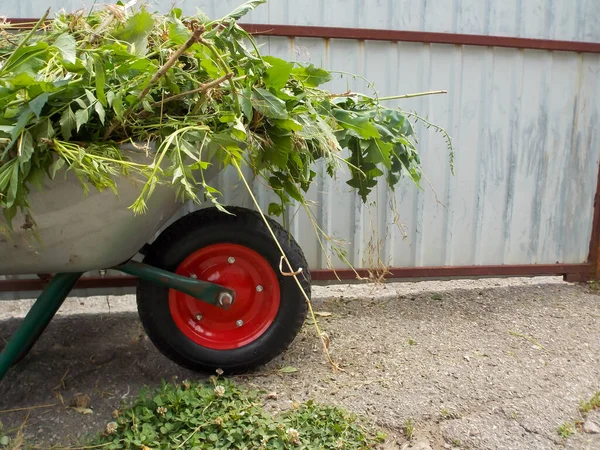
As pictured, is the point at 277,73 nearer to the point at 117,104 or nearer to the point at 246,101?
the point at 246,101

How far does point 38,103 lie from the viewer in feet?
4.08

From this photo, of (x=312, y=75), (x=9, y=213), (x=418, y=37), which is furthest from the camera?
(x=418, y=37)

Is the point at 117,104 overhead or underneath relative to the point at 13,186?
overhead

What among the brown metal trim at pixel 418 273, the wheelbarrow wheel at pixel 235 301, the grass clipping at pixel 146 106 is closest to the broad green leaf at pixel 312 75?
Result: the grass clipping at pixel 146 106

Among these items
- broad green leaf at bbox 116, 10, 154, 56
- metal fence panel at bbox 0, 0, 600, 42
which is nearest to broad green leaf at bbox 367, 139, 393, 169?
broad green leaf at bbox 116, 10, 154, 56

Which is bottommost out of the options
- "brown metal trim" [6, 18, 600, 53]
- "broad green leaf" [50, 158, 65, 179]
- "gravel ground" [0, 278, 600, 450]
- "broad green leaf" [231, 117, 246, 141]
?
"gravel ground" [0, 278, 600, 450]

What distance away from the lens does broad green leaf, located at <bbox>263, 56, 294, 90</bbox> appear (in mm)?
1466

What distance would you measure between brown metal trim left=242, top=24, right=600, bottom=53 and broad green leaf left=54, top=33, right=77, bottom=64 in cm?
122

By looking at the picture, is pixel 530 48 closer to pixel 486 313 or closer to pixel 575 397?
pixel 486 313

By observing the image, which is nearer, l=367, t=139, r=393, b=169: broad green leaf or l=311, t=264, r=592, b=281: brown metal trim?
l=367, t=139, r=393, b=169: broad green leaf

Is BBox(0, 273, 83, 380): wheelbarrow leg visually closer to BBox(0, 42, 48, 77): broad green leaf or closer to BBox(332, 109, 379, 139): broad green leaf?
BBox(0, 42, 48, 77): broad green leaf

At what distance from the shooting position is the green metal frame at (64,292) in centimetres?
A: 172

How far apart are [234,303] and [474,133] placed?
168 centimetres

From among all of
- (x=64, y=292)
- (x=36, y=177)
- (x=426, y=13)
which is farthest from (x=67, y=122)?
(x=426, y=13)
